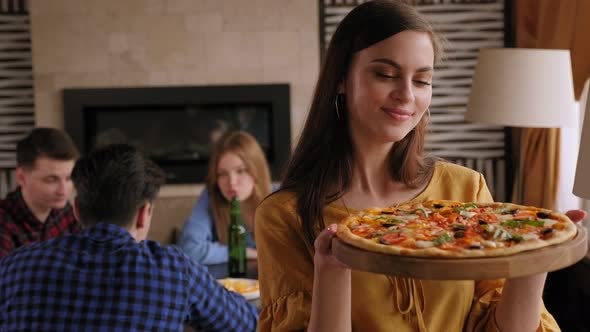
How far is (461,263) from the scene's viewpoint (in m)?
1.06

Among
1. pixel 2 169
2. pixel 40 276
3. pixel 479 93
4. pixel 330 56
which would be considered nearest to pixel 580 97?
pixel 479 93

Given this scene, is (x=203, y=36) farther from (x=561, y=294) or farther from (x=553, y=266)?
(x=553, y=266)

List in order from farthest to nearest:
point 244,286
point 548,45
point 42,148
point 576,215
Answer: point 548,45
point 42,148
point 244,286
point 576,215

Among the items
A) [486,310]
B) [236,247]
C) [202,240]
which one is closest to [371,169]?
[486,310]

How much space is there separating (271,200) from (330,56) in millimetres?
298

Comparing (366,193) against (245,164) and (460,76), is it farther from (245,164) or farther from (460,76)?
(460,76)

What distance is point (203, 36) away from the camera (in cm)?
471

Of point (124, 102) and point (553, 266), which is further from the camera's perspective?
point (124, 102)

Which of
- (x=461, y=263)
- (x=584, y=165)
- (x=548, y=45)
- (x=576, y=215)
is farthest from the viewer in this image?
(x=548, y=45)

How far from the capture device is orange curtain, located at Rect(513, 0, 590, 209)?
3648 mm

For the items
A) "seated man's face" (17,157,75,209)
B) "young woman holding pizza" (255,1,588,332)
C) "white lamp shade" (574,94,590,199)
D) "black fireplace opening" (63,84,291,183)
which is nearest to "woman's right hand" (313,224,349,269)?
"young woman holding pizza" (255,1,588,332)

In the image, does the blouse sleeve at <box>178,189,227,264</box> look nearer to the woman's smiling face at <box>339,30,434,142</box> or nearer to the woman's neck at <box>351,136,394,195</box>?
the woman's neck at <box>351,136,394,195</box>

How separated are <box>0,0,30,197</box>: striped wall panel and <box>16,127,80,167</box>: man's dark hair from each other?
7.25 ft

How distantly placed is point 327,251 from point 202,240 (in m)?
2.02
